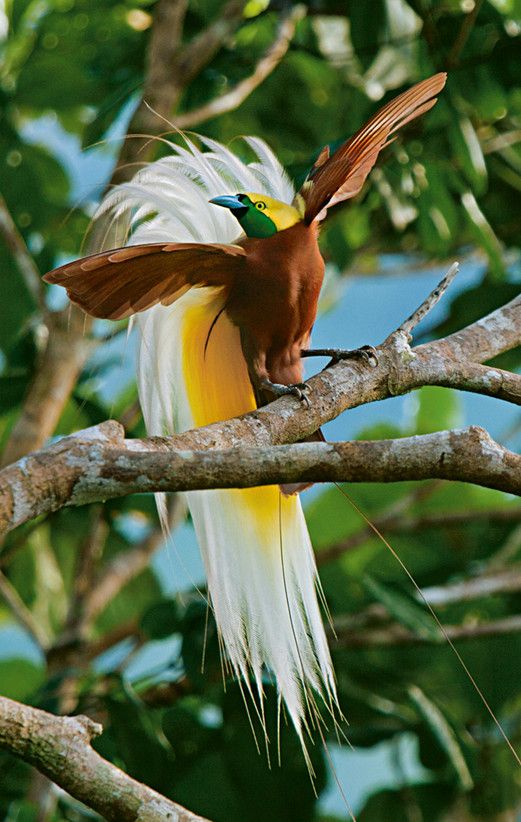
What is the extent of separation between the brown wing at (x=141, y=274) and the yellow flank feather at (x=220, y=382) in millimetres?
105

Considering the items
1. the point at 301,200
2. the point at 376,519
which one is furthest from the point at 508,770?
the point at 301,200

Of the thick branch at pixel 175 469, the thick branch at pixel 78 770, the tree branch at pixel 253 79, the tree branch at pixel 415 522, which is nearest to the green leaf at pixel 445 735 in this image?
the tree branch at pixel 415 522

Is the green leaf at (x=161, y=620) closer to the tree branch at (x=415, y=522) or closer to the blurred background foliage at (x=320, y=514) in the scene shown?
the blurred background foliage at (x=320, y=514)

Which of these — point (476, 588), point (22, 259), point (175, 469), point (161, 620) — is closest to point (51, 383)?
point (22, 259)

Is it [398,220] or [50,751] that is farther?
[398,220]

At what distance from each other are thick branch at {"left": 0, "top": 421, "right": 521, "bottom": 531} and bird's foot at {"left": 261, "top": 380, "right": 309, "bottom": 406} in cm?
28

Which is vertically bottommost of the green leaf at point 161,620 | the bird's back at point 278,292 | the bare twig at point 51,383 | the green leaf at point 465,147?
the green leaf at point 161,620

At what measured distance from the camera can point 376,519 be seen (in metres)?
2.64

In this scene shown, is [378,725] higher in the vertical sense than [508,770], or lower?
higher

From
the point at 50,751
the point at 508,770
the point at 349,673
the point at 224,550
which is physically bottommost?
the point at 508,770

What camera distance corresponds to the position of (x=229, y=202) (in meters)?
1.44

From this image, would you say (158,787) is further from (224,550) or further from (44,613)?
(44,613)

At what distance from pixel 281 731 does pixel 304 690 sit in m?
0.71

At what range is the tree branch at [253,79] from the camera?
2246 millimetres
